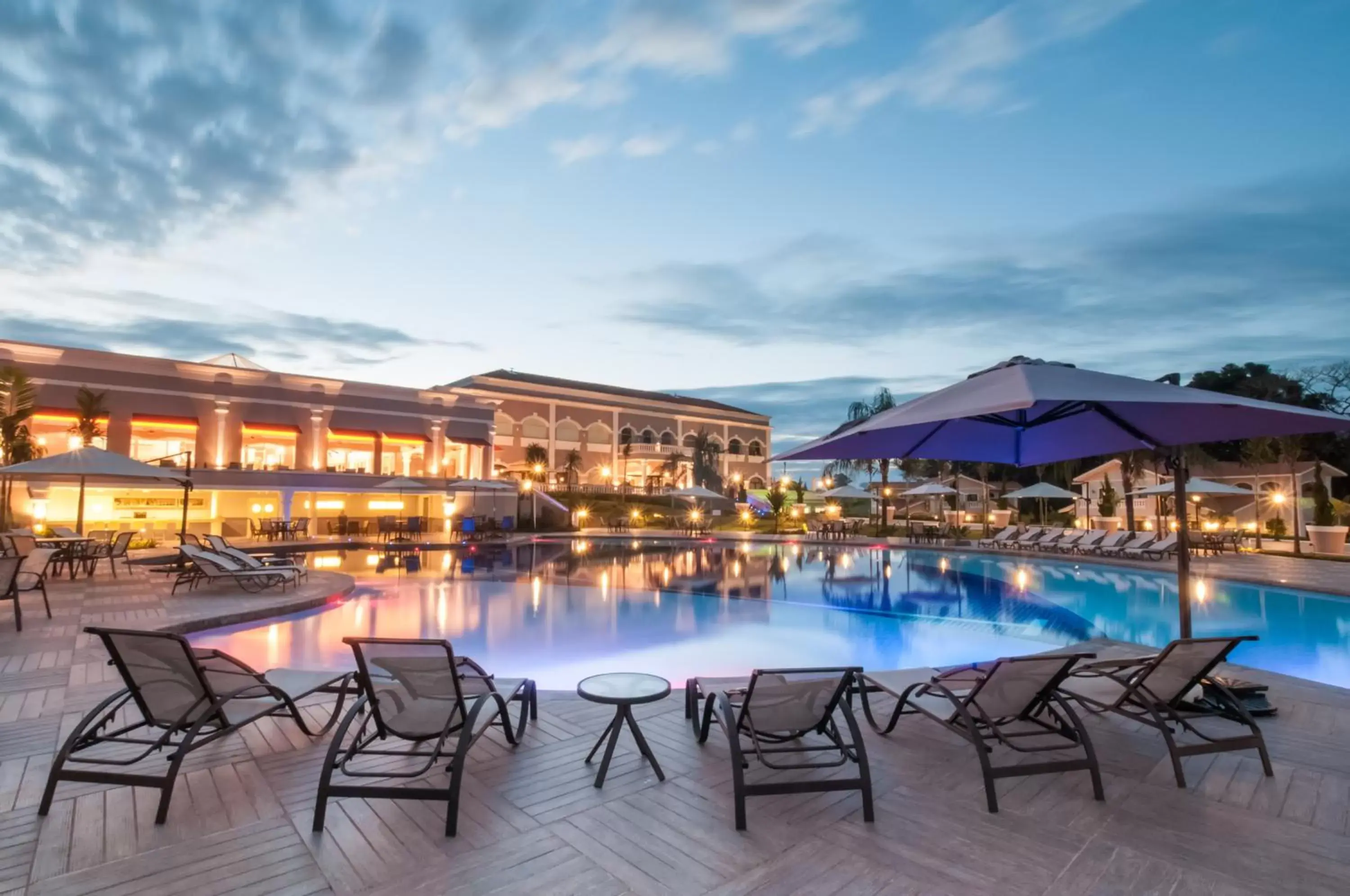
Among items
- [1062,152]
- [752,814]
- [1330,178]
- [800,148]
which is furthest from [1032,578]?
[1330,178]

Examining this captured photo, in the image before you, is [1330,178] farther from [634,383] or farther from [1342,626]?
[634,383]

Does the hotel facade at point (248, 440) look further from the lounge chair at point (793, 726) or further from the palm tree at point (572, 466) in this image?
the lounge chair at point (793, 726)

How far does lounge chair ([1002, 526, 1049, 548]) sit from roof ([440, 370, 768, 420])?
2871 centimetres

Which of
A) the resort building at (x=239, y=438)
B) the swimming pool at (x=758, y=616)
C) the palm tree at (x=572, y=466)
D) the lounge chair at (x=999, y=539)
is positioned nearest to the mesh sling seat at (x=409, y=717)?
the swimming pool at (x=758, y=616)

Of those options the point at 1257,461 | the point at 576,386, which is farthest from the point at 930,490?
the point at 576,386

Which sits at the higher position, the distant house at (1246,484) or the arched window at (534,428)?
the arched window at (534,428)

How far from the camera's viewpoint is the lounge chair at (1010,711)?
312cm

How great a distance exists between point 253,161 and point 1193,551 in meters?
24.2

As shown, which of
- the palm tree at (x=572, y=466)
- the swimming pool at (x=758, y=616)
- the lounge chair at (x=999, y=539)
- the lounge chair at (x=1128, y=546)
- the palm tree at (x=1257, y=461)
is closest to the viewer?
the swimming pool at (x=758, y=616)

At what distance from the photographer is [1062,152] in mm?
13641

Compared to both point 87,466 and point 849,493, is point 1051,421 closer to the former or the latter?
point 87,466

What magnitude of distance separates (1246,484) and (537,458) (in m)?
34.8

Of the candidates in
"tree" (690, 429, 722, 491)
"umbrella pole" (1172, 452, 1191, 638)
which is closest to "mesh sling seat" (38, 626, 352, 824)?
"umbrella pole" (1172, 452, 1191, 638)

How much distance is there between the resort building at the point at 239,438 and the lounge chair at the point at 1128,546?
22.9m
